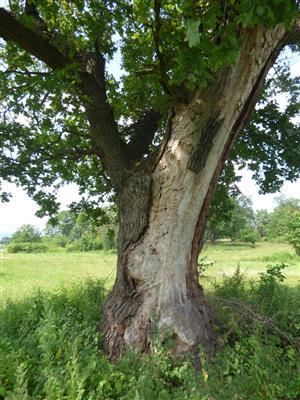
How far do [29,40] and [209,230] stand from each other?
10724 millimetres

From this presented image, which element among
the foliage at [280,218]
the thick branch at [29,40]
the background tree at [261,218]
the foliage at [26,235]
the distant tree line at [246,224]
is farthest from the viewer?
the background tree at [261,218]

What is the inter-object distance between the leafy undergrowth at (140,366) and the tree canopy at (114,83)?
8.28ft

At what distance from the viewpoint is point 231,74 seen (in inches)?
158

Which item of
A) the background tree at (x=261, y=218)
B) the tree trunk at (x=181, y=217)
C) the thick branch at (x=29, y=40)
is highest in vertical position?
the background tree at (x=261, y=218)

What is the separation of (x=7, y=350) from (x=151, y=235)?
2190mm

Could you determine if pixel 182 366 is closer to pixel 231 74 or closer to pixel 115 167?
Result: pixel 115 167

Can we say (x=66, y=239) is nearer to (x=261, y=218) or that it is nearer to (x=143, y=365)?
(x=261, y=218)

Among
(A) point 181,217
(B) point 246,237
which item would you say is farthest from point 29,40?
(B) point 246,237

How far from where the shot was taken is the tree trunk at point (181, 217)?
13.2 ft

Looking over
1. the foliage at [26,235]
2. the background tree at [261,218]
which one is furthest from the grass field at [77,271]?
the background tree at [261,218]

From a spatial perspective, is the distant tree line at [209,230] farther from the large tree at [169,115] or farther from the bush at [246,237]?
the large tree at [169,115]

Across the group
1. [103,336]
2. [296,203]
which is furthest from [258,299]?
[296,203]

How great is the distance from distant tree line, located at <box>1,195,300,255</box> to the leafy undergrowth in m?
3.70

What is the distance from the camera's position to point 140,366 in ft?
11.9
